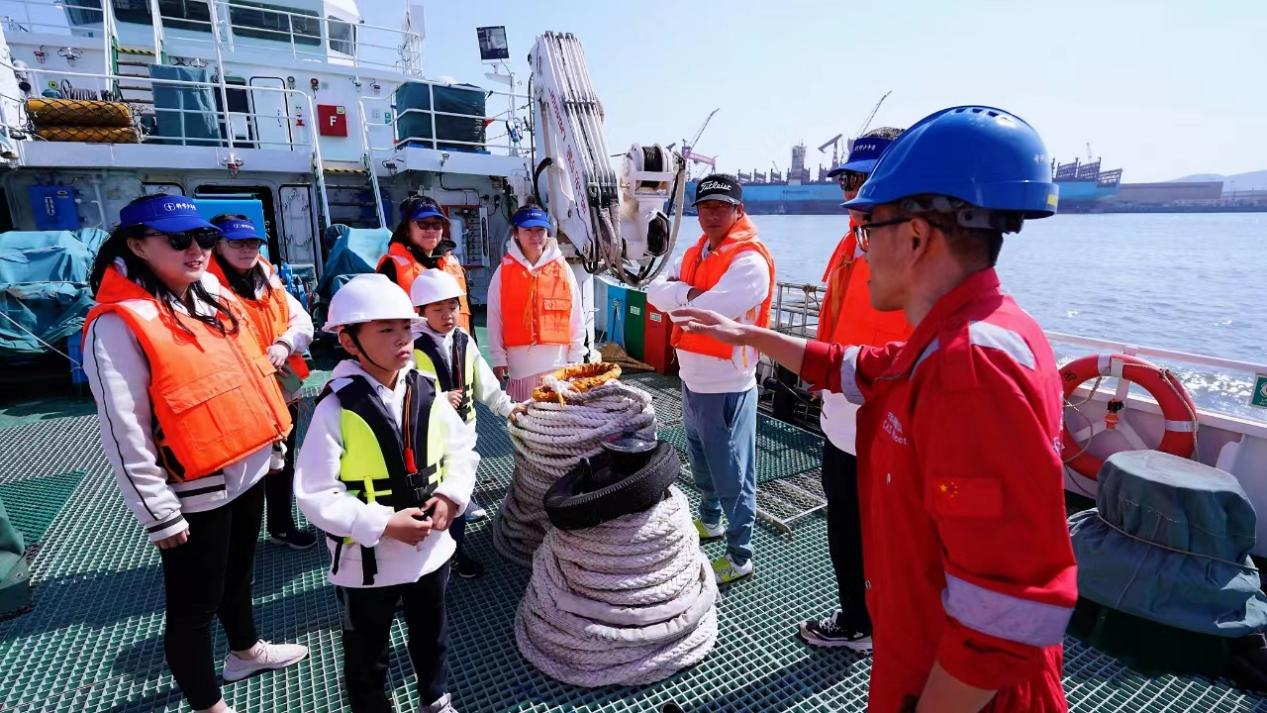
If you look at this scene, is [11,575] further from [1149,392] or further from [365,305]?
[1149,392]

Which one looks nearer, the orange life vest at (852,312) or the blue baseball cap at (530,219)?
the orange life vest at (852,312)

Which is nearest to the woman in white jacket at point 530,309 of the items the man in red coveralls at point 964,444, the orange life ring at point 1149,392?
the man in red coveralls at point 964,444

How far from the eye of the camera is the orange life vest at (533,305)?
362 centimetres

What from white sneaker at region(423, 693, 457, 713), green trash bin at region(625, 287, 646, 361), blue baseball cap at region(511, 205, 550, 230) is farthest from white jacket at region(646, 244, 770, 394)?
green trash bin at region(625, 287, 646, 361)

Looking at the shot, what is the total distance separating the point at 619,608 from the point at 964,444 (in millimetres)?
1903

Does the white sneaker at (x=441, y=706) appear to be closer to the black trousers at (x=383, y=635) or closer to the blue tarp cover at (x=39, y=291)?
the black trousers at (x=383, y=635)

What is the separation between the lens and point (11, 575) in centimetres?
286

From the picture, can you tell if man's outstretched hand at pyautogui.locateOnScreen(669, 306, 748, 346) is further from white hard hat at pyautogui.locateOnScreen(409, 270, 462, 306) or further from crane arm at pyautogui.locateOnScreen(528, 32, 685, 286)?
crane arm at pyautogui.locateOnScreen(528, 32, 685, 286)

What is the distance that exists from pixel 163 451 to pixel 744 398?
2.25 m

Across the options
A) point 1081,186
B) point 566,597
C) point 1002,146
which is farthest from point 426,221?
point 1081,186

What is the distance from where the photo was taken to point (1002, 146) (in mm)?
1008

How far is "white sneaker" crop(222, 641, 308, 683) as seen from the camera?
243 centimetres

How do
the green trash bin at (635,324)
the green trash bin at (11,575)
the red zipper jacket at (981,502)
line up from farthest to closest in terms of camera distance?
the green trash bin at (635,324)
the green trash bin at (11,575)
the red zipper jacket at (981,502)

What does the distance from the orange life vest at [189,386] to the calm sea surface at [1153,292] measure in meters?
5.65
